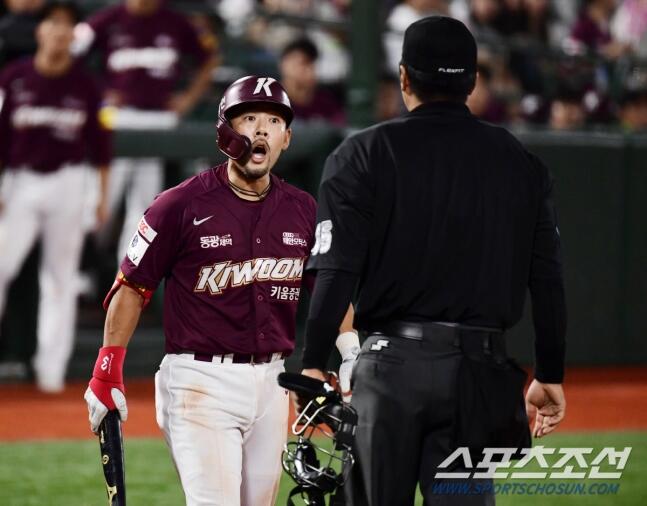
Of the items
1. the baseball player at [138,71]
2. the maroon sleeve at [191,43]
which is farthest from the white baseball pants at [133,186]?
the maroon sleeve at [191,43]

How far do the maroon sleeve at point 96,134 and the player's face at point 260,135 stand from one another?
5.44 meters

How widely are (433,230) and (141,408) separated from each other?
6.08 m

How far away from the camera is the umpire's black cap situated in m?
3.73

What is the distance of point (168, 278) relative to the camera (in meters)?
4.59

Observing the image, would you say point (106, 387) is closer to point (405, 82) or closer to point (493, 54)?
point (405, 82)

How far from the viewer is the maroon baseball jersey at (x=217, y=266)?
4434 millimetres

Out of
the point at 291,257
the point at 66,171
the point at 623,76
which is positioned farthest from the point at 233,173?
the point at 623,76

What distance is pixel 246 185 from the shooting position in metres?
4.61

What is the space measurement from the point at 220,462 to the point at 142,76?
697cm

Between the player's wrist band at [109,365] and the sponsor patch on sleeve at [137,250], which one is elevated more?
the sponsor patch on sleeve at [137,250]

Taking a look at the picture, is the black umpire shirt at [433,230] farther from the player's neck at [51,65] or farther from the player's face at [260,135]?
the player's neck at [51,65]

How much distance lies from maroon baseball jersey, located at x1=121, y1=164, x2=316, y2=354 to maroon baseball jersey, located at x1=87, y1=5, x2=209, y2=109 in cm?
640

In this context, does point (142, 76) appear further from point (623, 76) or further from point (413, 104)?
point (413, 104)

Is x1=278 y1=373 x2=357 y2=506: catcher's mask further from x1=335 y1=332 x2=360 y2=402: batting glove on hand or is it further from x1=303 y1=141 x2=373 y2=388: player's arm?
x1=335 y1=332 x2=360 y2=402: batting glove on hand
